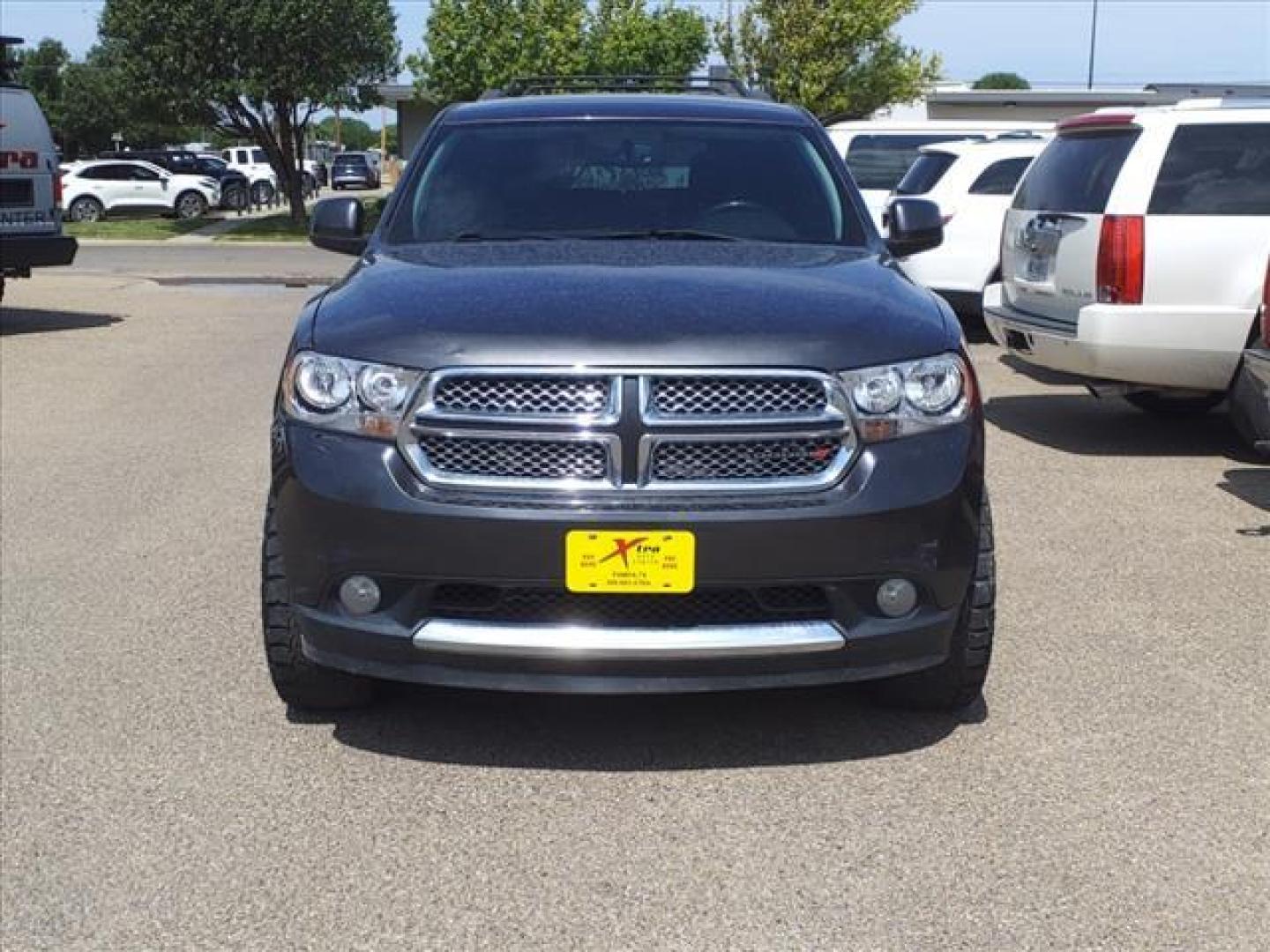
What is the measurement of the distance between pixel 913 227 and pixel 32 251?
437 inches

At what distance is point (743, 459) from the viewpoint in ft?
12.3

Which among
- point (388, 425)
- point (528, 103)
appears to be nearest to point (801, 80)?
point (528, 103)

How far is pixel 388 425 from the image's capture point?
378 centimetres

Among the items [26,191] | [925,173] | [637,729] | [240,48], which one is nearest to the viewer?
[637,729]

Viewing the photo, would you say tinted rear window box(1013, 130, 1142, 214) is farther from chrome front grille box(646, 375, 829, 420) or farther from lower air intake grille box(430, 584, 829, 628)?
lower air intake grille box(430, 584, 829, 628)

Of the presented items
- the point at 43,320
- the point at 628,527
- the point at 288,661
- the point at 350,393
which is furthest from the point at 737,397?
the point at 43,320

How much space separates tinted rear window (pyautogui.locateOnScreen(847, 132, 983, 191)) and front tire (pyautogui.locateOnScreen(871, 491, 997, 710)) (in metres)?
12.4

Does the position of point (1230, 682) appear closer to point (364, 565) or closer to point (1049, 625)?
point (1049, 625)

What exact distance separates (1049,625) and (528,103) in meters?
2.72

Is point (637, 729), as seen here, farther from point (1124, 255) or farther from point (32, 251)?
point (32, 251)

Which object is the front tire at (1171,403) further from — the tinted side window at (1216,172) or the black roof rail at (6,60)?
the black roof rail at (6,60)

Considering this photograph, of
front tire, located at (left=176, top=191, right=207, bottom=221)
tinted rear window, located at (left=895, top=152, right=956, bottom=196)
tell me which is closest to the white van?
tinted rear window, located at (left=895, top=152, right=956, bottom=196)

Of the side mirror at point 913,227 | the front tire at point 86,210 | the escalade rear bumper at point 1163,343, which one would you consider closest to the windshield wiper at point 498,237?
the side mirror at point 913,227

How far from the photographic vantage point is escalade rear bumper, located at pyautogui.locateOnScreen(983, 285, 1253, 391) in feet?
26.7
